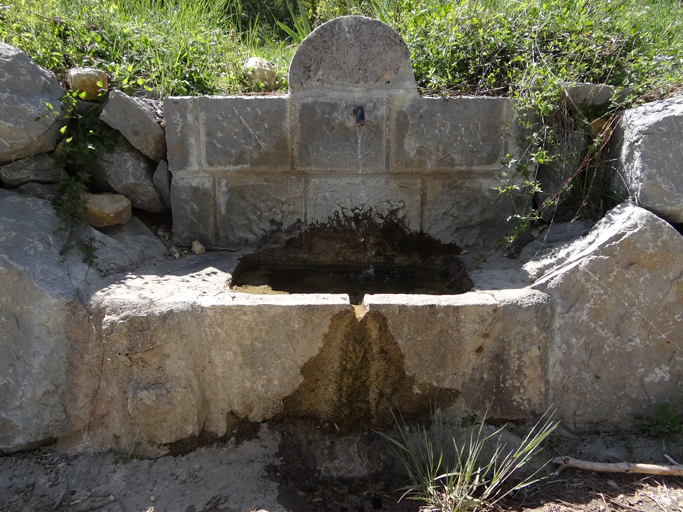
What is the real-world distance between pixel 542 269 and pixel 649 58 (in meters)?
1.63

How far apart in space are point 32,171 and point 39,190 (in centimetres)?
10

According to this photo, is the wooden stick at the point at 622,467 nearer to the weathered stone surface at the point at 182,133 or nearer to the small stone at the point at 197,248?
the small stone at the point at 197,248

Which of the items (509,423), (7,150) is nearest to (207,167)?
(7,150)

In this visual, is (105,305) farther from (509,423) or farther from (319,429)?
(509,423)

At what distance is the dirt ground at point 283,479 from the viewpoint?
198 cm

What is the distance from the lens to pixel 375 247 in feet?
10.1

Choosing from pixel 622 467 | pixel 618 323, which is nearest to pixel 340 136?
pixel 618 323

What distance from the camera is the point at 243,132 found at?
111 inches

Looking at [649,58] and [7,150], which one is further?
[649,58]

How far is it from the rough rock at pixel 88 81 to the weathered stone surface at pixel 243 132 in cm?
55

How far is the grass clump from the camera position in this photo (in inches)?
73.1

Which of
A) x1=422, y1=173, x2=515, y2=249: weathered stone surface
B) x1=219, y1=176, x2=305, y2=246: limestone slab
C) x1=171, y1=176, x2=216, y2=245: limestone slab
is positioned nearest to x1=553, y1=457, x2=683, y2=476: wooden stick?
x1=422, y1=173, x2=515, y2=249: weathered stone surface

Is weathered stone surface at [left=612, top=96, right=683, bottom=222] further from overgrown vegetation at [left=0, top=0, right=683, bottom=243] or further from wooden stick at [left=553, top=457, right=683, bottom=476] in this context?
wooden stick at [left=553, top=457, right=683, bottom=476]

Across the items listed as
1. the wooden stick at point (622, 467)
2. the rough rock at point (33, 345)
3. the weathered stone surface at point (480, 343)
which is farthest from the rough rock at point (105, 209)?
the wooden stick at point (622, 467)
